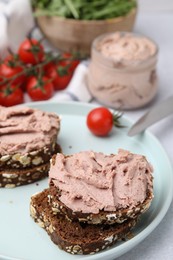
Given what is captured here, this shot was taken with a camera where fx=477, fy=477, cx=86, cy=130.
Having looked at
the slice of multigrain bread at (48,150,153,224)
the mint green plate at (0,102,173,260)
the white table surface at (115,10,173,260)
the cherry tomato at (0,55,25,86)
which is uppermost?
the slice of multigrain bread at (48,150,153,224)

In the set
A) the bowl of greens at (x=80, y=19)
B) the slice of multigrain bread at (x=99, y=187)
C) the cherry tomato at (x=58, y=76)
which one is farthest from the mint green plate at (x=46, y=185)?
the bowl of greens at (x=80, y=19)

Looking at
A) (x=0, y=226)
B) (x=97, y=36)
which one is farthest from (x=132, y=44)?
(x=0, y=226)

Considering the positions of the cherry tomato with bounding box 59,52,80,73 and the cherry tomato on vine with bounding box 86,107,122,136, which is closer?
the cherry tomato on vine with bounding box 86,107,122,136

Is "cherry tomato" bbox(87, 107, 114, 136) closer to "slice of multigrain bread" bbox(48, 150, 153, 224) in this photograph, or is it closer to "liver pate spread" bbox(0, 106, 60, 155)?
"liver pate spread" bbox(0, 106, 60, 155)

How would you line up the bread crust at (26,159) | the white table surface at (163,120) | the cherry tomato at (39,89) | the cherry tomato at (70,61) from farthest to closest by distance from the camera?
the cherry tomato at (70,61) → the cherry tomato at (39,89) → the bread crust at (26,159) → the white table surface at (163,120)

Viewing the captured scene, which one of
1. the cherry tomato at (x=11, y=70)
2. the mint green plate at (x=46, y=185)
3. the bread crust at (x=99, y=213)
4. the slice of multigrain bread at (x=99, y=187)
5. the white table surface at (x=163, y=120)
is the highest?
the slice of multigrain bread at (x=99, y=187)

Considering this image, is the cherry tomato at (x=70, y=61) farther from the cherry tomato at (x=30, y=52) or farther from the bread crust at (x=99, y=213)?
the bread crust at (x=99, y=213)

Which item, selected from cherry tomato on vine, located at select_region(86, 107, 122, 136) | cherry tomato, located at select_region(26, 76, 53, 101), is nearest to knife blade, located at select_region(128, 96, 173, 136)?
cherry tomato on vine, located at select_region(86, 107, 122, 136)
